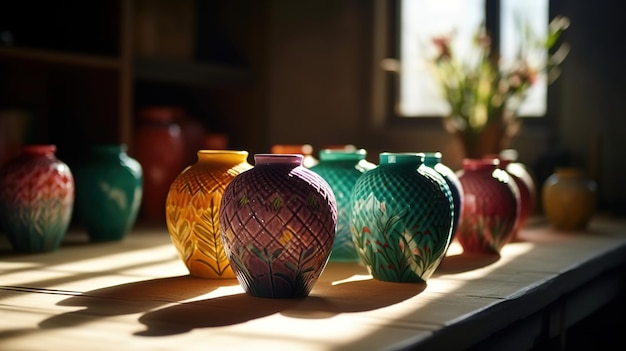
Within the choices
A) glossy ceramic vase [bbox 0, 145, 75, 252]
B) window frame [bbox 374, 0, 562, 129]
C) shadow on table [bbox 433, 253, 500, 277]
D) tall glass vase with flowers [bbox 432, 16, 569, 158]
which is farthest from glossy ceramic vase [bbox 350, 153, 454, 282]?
window frame [bbox 374, 0, 562, 129]

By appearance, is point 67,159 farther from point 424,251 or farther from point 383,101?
point 424,251

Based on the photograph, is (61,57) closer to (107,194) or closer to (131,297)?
(107,194)

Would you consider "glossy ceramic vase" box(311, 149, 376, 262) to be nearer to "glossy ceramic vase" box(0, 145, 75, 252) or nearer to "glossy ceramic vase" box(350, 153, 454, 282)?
"glossy ceramic vase" box(350, 153, 454, 282)

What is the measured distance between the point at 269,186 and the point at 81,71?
1456 mm

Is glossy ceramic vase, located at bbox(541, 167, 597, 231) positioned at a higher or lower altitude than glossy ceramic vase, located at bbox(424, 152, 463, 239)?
lower

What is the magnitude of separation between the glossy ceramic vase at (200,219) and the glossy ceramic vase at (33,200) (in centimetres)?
37

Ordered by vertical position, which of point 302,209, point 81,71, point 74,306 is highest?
point 81,71

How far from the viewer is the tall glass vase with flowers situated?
2.48 metres

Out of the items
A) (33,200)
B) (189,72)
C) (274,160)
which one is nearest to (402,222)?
(274,160)

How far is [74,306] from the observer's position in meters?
1.01

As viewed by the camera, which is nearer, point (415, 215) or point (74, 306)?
point (74, 306)

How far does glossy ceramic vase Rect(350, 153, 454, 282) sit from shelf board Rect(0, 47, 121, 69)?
114 cm

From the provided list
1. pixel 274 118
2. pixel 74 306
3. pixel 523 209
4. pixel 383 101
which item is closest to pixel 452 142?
pixel 383 101

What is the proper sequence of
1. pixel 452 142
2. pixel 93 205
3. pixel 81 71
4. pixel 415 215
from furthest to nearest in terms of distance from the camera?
pixel 452 142 → pixel 81 71 → pixel 93 205 → pixel 415 215
